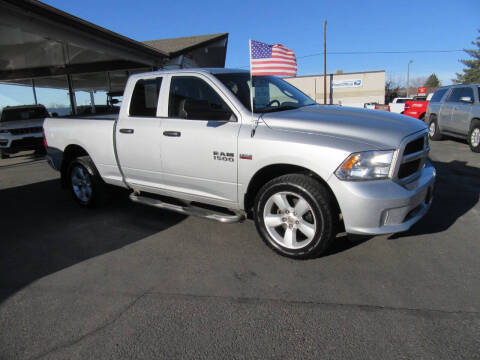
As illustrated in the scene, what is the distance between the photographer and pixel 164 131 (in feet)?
12.6

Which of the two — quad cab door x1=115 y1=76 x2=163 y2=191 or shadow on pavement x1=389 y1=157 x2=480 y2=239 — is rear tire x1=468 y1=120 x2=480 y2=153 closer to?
shadow on pavement x1=389 y1=157 x2=480 y2=239

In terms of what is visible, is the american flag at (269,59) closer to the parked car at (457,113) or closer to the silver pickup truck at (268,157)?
the silver pickup truck at (268,157)

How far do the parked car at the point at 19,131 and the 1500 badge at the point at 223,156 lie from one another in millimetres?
9598

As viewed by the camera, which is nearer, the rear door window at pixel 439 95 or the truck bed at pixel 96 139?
the truck bed at pixel 96 139

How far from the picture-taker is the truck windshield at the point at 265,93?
3604 millimetres

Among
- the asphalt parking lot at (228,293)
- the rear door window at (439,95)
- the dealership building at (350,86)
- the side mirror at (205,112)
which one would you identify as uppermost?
the dealership building at (350,86)

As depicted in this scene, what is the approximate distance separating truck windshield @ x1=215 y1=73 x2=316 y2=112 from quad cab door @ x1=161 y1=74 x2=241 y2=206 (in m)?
0.20

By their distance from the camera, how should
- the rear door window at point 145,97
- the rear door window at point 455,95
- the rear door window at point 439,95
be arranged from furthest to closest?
the rear door window at point 439,95
the rear door window at point 455,95
the rear door window at point 145,97

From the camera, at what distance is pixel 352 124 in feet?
10.1

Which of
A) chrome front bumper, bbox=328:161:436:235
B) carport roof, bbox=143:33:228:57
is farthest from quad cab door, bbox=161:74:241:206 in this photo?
carport roof, bbox=143:33:228:57

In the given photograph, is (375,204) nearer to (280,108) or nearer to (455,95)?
(280,108)

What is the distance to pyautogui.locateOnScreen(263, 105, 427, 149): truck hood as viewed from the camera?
288 centimetres

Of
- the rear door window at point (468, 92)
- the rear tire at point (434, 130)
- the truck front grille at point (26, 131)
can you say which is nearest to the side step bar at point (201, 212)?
the truck front grille at point (26, 131)

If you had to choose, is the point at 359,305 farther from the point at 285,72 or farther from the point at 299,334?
the point at 285,72
